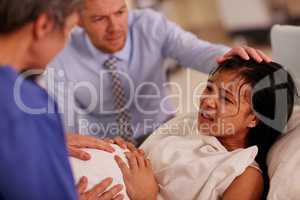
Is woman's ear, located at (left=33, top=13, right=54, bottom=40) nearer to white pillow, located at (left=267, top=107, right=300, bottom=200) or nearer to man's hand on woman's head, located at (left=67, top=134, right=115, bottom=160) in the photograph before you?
man's hand on woman's head, located at (left=67, top=134, right=115, bottom=160)

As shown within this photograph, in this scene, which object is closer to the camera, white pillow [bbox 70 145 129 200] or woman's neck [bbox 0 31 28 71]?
woman's neck [bbox 0 31 28 71]

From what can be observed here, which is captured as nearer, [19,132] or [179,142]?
[19,132]

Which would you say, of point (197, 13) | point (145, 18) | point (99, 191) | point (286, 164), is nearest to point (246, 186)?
point (286, 164)

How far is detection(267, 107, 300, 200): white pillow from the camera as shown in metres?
1.24

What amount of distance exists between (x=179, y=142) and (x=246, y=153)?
0.23 metres

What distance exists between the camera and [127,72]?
2.05 metres

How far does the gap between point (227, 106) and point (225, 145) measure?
0.14 metres

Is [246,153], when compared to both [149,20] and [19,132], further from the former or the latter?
[149,20]

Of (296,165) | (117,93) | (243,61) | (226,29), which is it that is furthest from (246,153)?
(226,29)

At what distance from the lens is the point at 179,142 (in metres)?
1.48

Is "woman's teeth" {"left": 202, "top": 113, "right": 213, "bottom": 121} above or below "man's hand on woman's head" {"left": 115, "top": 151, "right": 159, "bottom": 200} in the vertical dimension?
above

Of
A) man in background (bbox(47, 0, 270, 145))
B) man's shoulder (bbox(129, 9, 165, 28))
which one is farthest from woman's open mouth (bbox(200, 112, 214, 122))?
man's shoulder (bbox(129, 9, 165, 28))

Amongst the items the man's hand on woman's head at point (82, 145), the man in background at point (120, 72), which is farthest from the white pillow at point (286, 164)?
the man in background at point (120, 72)

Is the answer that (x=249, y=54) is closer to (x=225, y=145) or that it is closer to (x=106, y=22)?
(x=225, y=145)
